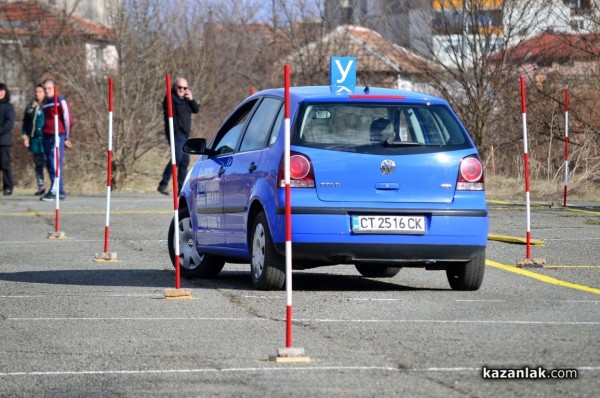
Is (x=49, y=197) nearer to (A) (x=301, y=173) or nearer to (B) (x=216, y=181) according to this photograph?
(B) (x=216, y=181)

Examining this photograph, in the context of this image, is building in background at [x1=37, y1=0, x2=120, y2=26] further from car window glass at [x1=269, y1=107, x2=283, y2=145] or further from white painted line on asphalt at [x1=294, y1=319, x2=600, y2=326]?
white painted line on asphalt at [x1=294, y1=319, x2=600, y2=326]

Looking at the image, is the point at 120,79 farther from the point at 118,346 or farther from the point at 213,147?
the point at 118,346

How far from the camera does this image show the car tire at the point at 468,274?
10492 mm

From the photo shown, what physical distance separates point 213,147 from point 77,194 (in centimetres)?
1450

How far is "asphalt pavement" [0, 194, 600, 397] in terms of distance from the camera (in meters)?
6.42

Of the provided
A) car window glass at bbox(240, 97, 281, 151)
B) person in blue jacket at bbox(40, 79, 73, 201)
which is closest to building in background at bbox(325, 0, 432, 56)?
person in blue jacket at bbox(40, 79, 73, 201)

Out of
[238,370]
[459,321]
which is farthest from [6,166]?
[238,370]

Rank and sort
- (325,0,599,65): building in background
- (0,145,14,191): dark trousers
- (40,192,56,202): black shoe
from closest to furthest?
(40,192,56,202): black shoe, (0,145,14,191): dark trousers, (325,0,599,65): building in background

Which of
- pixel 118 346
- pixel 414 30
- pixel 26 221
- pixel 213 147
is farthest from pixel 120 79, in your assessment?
pixel 118 346

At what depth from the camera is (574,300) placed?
9.77m

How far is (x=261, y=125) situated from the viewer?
11172mm

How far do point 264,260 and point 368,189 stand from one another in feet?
3.11

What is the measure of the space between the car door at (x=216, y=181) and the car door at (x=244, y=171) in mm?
125

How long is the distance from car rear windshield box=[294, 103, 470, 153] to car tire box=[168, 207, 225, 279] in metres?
2.10
